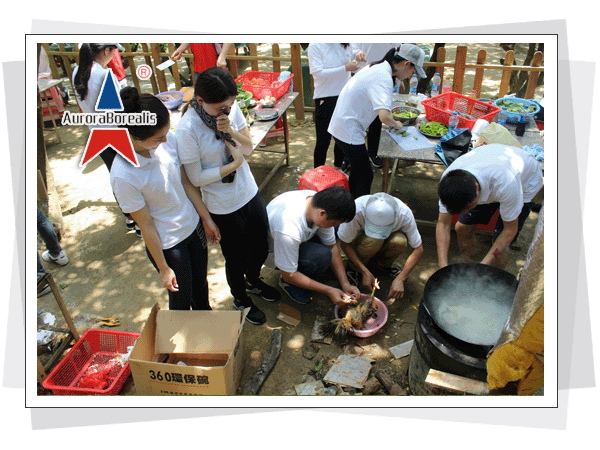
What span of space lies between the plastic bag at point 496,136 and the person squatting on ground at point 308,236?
5.46ft

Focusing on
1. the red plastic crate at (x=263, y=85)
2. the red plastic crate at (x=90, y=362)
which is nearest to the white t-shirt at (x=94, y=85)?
the red plastic crate at (x=90, y=362)

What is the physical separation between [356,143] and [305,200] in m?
1.23

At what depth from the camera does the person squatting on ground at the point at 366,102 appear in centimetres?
377

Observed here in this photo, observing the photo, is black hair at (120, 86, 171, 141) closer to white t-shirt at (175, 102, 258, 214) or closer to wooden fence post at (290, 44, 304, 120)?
white t-shirt at (175, 102, 258, 214)

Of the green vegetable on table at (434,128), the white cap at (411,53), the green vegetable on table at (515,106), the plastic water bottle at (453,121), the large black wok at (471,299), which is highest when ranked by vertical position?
the white cap at (411,53)

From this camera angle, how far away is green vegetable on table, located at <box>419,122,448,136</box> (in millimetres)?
4340

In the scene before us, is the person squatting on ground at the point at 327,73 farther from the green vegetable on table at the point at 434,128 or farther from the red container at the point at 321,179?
the green vegetable on table at the point at 434,128

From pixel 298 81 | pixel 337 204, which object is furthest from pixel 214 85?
pixel 298 81

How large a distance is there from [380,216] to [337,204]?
24.1 inches

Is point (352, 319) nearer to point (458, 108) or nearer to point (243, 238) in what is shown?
point (243, 238)

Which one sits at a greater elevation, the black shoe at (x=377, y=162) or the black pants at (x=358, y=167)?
the black pants at (x=358, y=167)

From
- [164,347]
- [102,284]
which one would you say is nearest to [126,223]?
[102,284]

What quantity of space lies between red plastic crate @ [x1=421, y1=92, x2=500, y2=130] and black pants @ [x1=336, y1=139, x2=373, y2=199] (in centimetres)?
100
